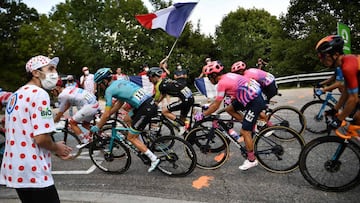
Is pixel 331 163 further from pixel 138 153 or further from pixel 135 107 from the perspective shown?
pixel 135 107

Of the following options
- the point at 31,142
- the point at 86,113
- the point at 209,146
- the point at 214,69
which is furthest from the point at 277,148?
the point at 31,142

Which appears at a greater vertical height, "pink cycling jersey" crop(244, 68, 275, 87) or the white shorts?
"pink cycling jersey" crop(244, 68, 275, 87)

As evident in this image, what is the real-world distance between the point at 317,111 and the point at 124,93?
4393mm

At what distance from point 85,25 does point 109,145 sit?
35.0 metres

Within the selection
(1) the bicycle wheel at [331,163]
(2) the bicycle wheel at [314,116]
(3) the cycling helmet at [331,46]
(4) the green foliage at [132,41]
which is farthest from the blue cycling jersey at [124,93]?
(4) the green foliage at [132,41]

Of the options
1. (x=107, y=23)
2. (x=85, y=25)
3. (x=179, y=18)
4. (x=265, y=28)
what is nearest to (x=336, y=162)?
(x=179, y=18)

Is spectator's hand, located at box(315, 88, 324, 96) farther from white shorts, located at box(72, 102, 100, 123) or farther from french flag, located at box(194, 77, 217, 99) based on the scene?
white shorts, located at box(72, 102, 100, 123)

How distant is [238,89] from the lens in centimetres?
540

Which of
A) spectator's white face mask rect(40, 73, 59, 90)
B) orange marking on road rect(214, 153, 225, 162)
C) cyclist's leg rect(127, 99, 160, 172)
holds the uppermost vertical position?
spectator's white face mask rect(40, 73, 59, 90)

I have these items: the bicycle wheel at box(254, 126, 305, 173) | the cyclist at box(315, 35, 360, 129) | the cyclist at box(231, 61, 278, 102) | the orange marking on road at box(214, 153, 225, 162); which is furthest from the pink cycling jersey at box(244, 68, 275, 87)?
the cyclist at box(315, 35, 360, 129)

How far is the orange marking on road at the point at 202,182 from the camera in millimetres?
5093

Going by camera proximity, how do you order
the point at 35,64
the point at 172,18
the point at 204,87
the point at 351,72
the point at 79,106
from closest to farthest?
the point at 35,64 < the point at 351,72 < the point at 79,106 < the point at 204,87 < the point at 172,18

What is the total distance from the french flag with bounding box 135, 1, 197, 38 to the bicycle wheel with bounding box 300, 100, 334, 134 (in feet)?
14.1

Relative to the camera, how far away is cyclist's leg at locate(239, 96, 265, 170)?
5.31 metres
